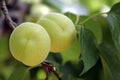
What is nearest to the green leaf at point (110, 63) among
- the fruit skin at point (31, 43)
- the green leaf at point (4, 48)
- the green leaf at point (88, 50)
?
the green leaf at point (88, 50)

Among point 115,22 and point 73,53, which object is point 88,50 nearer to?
point 115,22

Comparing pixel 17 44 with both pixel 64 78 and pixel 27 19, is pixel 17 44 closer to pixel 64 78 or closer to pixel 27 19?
pixel 64 78

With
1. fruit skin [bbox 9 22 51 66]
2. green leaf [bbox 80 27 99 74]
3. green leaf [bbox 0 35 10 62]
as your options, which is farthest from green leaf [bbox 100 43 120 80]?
green leaf [bbox 0 35 10 62]

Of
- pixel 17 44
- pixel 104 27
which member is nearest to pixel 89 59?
pixel 17 44

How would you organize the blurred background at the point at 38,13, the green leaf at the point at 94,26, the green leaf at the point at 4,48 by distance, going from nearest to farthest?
1. the green leaf at the point at 94,26
2. the blurred background at the point at 38,13
3. the green leaf at the point at 4,48

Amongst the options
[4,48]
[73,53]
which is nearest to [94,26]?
[73,53]

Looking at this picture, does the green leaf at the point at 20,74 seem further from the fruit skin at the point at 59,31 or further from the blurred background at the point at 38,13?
the fruit skin at the point at 59,31

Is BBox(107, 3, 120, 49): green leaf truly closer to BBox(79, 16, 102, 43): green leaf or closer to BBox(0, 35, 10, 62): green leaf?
BBox(79, 16, 102, 43): green leaf
